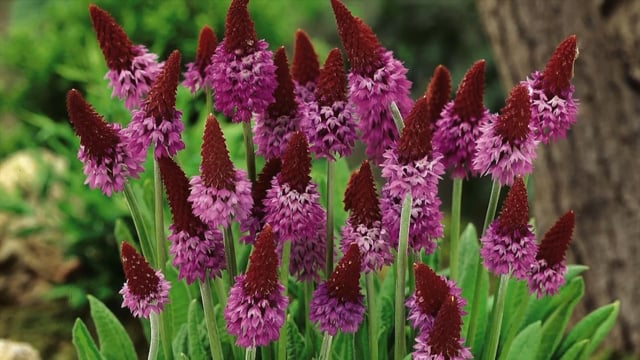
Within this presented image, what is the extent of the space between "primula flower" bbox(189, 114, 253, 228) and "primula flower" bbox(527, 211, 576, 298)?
0.54 metres

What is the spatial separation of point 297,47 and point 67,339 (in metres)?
2.22

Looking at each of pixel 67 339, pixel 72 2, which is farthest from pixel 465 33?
pixel 67 339

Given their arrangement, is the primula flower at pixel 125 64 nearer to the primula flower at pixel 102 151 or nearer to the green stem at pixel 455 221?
the primula flower at pixel 102 151

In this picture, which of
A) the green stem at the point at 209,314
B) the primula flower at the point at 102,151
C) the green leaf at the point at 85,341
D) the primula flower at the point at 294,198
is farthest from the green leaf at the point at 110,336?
the primula flower at the point at 294,198

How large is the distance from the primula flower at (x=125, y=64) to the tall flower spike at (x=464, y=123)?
0.51 meters

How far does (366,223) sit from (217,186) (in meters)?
0.26

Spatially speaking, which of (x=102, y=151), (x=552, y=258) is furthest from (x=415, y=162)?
(x=102, y=151)

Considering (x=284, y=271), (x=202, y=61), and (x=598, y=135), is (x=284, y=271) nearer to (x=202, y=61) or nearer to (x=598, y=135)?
(x=202, y=61)

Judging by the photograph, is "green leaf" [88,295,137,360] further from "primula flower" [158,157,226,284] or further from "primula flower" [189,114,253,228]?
"primula flower" [189,114,253,228]

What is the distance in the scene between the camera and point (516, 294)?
7.21 feet

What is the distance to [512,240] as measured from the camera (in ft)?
5.07

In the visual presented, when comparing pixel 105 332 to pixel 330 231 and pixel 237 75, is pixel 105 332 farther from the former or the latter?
pixel 237 75

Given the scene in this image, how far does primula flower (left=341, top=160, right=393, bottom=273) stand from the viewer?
1.49 m

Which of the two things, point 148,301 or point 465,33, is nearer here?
point 148,301
